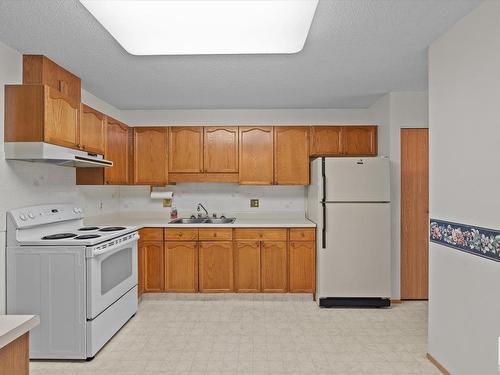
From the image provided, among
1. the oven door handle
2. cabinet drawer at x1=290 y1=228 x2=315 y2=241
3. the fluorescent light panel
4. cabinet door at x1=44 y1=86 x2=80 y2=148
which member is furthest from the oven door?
cabinet drawer at x1=290 y1=228 x2=315 y2=241

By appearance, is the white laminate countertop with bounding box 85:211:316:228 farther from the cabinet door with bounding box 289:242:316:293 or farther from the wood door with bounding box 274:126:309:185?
the wood door with bounding box 274:126:309:185

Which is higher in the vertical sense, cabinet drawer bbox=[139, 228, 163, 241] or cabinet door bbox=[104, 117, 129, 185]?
cabinet door bbox=[104, 117, 129, 185]

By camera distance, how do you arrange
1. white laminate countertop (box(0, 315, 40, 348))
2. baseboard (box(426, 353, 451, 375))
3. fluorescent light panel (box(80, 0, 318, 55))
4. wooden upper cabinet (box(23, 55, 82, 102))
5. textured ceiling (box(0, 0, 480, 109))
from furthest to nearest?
wooden upper cabinet (box(23, 55, 82, 102))
baseboard (box(426, 353, 451, 375))
textured ceiling (box(0, 0, 480, 109))
fluorescent light panel (box(80, 0, 318, 55))
white laminate countertop (box(0, 315, 40, 348))

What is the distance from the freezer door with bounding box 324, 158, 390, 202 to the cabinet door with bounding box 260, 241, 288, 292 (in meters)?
0.86

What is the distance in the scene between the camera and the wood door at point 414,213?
358cm

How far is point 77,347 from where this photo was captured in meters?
2.41

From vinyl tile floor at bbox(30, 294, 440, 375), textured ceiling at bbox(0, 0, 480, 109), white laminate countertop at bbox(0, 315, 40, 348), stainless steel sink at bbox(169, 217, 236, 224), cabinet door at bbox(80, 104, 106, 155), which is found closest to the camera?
white laminate countertop at bbox(0, 315, 40, 348)

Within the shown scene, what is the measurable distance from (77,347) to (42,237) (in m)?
0.93

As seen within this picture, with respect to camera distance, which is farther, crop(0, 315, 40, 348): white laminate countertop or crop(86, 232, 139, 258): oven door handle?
crop(86, 232, 139, 258): oven door handle

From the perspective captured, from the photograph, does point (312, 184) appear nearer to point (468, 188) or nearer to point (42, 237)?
point (468, 188)

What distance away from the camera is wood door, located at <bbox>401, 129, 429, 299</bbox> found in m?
3.58

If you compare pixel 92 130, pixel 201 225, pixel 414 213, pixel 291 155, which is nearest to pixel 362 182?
pixel 414 213

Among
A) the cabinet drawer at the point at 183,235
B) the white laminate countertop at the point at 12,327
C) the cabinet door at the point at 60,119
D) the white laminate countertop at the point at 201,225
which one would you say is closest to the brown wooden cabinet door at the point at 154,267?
the cabinet drawer at the point at 183,235

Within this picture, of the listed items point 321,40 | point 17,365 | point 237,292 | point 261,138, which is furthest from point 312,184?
point 17,365
